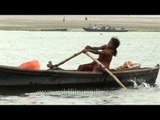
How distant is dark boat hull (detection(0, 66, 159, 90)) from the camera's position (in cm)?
1176

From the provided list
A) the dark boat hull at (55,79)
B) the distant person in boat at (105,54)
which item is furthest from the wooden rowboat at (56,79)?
the distant person in boat at (105,54)

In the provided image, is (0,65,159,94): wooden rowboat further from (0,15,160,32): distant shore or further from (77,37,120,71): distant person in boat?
(0,15,160,32): distant shore

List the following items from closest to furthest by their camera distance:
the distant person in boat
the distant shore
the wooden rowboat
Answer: the wooden rowboat
the distant person in boat
the distant shore

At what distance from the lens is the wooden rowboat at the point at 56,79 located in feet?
38.6

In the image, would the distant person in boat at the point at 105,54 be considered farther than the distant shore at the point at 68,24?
No

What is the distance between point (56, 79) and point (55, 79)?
29mm

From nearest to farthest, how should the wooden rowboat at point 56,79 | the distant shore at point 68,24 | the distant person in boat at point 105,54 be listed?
the wooden rowboat at point 56,79 → the distant person in boat at point 105,54 → the distant shore at point 68,24

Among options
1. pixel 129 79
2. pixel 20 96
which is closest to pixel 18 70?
pixel 20 96

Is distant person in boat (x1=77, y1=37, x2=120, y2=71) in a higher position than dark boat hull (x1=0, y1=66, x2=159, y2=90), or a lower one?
higher

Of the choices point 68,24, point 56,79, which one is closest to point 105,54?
point 56,79

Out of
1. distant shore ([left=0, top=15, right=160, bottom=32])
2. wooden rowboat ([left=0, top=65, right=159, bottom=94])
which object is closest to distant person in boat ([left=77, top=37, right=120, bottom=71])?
Answer: wooden rowboat ([left=0, top=65, right=159, bottom=94])

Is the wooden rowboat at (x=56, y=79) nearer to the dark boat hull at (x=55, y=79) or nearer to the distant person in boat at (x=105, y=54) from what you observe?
the dark boat hull at (x=55, y=79)
